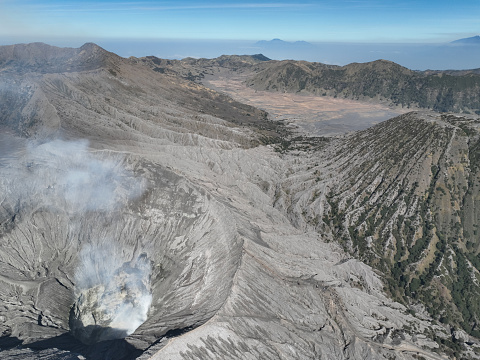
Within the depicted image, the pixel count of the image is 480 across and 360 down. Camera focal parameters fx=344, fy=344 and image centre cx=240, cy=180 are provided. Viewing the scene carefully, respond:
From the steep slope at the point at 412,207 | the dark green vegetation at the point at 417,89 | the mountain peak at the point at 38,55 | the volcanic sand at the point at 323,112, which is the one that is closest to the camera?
the steep slope at the point at 412,207

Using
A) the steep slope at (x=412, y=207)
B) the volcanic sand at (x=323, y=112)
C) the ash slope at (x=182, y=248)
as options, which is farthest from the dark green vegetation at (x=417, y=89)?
the ash slope at (x=182, y=248)

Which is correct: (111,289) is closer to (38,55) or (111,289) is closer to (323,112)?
(323,112)

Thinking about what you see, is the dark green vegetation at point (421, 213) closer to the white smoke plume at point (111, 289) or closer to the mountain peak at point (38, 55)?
the white smoke plume at point (111, 289)

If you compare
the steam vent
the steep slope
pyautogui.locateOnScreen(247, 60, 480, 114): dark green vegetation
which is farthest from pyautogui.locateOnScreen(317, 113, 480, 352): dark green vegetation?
pyautogui.locateOnScreen(247, 60, 480, 114): dark green vegetation

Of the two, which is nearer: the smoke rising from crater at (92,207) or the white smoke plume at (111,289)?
the white smoke plume at (111,289)

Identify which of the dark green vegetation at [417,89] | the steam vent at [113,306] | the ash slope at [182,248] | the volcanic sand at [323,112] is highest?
the dark green vegetation at [417,89]

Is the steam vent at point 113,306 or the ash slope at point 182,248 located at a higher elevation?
the ash slope at point 182,248

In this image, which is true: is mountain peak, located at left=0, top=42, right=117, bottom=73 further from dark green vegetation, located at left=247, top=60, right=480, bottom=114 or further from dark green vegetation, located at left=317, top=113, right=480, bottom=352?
dark green vegetation, located at left=247, top=60, right=480, bottom=114
